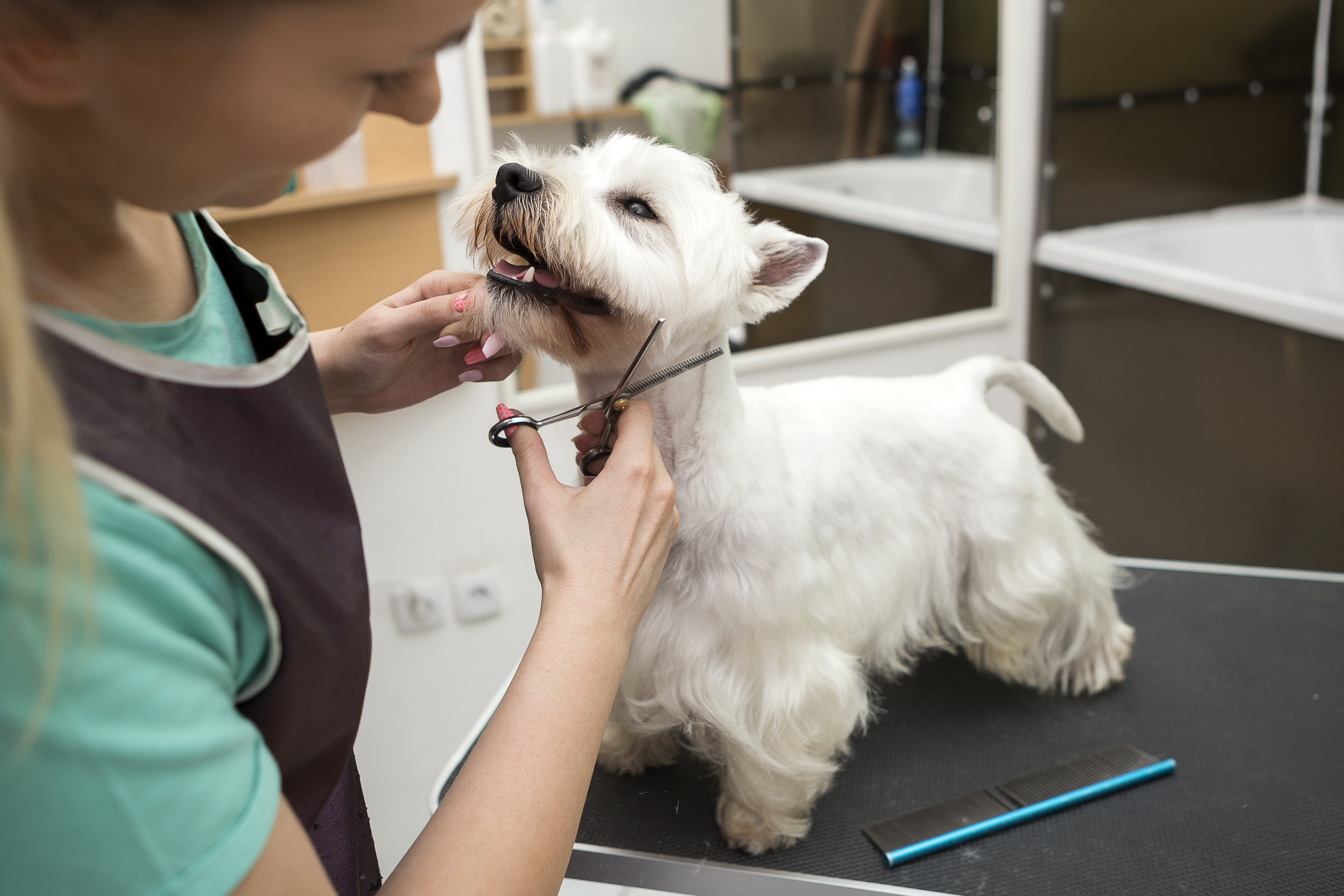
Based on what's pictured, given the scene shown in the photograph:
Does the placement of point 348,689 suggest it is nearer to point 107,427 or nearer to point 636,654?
point 107,427

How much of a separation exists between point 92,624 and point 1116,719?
1.22 m

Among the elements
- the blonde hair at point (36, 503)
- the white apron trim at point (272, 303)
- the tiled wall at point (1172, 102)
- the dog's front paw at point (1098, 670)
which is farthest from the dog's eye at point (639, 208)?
the tiled wall at point (1172, 102)

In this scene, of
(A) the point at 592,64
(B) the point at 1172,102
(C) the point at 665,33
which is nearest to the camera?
(A) the point at 592,64

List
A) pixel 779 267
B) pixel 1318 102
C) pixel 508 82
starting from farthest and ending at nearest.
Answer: pixel 1318 102 < pixel 508 82 < pixel 779 267

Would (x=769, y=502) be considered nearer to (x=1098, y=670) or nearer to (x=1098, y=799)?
(x=1098, y=799)

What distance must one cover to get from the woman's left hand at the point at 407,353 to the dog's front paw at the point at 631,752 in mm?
476

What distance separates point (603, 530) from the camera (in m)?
0.73

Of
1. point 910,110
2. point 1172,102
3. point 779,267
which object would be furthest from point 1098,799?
point 910,110

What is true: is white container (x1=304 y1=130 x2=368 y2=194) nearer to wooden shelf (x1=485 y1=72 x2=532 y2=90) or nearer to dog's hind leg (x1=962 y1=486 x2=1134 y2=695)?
wooden shelf (x1=485 y1=72 x2=532 y2=90)

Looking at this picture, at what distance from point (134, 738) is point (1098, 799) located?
1029mm

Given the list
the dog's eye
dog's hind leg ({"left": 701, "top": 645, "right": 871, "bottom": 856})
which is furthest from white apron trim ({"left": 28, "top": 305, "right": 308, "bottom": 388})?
dog's hind leg ({"left": 701, "top": 645, "right": 871, "bottom": 856})

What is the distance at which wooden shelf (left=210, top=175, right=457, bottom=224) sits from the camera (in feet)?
5.46

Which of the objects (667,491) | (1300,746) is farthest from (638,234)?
(1300,746)

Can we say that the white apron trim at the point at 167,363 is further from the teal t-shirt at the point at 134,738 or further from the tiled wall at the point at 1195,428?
the tiled wall at the point at 1195,428
